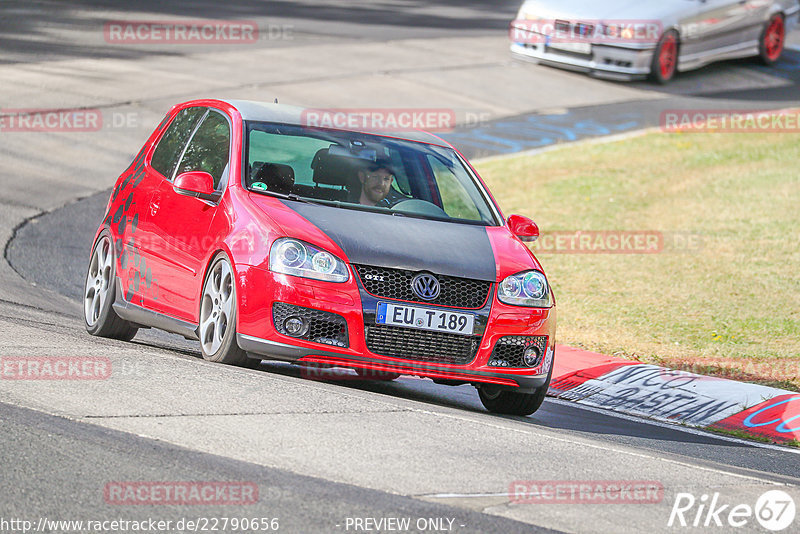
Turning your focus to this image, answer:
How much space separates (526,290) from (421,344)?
78 cm

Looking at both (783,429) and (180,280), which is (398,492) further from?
(783,429)

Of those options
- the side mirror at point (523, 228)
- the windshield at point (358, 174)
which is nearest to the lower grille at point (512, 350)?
the side mirror at point (523, 228)

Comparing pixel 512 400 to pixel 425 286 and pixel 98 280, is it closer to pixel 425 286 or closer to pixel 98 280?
pixel 425 286

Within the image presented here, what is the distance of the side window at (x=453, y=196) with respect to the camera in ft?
27.7

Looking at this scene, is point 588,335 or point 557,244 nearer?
point 588,335

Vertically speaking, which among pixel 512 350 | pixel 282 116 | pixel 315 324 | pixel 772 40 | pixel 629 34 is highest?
pixel 282 116

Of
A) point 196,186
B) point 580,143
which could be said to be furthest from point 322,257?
point 580,143

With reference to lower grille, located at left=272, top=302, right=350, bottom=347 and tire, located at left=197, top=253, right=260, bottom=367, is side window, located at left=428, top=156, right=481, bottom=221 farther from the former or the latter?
tire, located at left=197, top=253, right=260, bottom=367

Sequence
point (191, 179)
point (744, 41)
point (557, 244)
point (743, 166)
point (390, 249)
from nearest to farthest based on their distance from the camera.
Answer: point (390, 249) < point (191, 179) < point (557, 244) < point (743, 166) < point (744, 41)

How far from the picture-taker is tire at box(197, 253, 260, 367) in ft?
24.3

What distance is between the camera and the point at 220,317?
7.57 metres

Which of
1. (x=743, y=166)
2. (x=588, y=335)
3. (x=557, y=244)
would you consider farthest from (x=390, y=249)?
(x=743, y=166)

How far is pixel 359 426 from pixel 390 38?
2049cm

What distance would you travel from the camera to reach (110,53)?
22328mm
